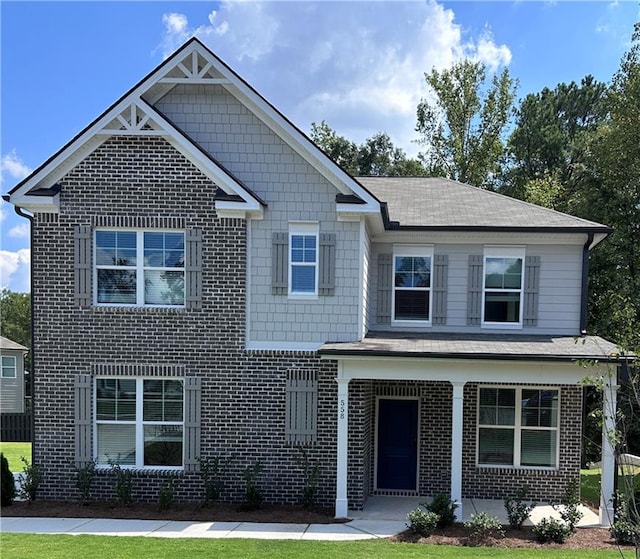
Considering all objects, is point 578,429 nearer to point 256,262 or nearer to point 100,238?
point 256,262

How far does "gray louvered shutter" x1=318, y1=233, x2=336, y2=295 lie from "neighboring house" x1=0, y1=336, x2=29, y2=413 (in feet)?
89.6

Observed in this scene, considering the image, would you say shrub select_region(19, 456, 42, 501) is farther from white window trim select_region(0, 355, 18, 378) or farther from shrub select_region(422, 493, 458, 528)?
white window trim select_region(0, 355, 18, 378)

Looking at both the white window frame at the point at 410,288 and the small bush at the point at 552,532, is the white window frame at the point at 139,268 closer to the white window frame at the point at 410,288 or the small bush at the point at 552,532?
the white window frame at the point at 410,288

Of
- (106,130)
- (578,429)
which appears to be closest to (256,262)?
(106,130)

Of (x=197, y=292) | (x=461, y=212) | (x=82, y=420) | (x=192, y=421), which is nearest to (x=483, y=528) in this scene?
(x=192, y=421)

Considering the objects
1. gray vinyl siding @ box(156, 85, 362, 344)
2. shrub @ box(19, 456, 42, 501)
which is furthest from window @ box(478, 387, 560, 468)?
shrub @ box(19, 456, 42, 501)

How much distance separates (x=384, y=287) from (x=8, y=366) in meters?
29.0

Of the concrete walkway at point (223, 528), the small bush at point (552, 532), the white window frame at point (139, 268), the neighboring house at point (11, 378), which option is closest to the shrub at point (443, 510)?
the concrete walkway at point (223, 528)

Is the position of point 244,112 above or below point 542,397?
above

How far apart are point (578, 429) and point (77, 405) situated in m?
10.9

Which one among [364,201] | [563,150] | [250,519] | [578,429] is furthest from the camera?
[563,150]

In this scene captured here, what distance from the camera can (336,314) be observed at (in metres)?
10.7

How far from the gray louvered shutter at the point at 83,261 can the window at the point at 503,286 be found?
28.5 feet

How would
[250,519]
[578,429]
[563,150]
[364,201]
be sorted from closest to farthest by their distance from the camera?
[250,519] → [364,201] → [578,429] → [563,150]
